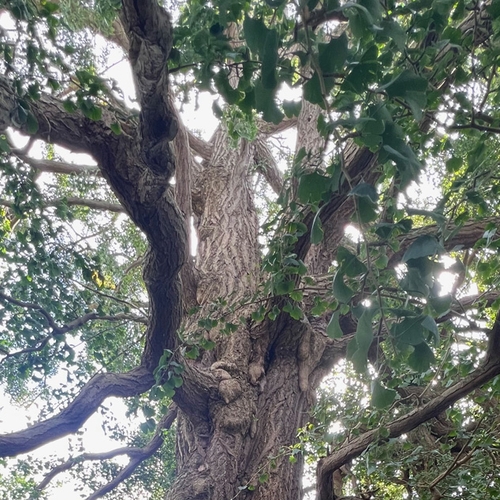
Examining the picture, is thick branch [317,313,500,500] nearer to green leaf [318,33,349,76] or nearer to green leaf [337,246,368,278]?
green leaf [337,246,368,278]

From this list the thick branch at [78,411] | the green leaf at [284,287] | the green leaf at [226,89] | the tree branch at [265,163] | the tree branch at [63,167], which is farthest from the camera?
the tree branch at [265,163]

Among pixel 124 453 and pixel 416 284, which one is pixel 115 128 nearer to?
pixel 416 284

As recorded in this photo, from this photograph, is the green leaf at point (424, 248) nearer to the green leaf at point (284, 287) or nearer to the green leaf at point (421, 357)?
the green leaf at point (421, 357)

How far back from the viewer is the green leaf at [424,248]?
877 millimetres

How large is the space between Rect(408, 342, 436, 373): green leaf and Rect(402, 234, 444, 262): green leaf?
0.59ft

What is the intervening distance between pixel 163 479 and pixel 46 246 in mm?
2977

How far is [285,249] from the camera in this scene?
1902mm

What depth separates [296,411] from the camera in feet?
9.02

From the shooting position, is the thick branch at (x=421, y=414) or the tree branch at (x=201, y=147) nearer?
the thick branch at (x=421, y=414)

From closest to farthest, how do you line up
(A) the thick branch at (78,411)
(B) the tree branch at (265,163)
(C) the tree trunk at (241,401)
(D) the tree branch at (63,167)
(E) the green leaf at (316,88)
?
1. (E) the green leaf at (316,88)
2. (A) the thick branch at (78,411)
3. (C) the tree trunk at (241,401)
4. (D) the tree branch at (63,167)
5. (B) the tree branch at (265,163)

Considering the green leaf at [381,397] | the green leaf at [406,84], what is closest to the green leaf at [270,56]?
the green leaf at [406,84]

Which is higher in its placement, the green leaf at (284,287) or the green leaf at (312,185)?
the green leaf at (284,287)

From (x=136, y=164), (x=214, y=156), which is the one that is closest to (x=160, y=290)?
(x=136, y=164)

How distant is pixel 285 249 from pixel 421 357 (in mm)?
984
